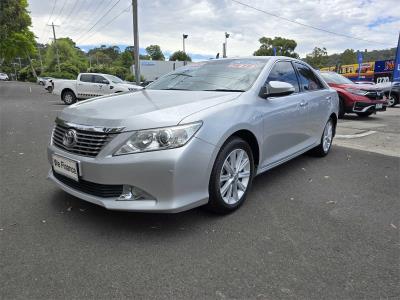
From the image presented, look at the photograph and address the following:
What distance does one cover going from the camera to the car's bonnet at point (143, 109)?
2.61m

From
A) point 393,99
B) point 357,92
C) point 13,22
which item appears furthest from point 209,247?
point 13,22

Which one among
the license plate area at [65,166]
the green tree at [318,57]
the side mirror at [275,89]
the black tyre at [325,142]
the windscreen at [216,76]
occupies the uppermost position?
the green tree at [318,57]

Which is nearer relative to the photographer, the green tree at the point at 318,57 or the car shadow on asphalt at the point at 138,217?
the car shadow on asphalt at the point at 138,217

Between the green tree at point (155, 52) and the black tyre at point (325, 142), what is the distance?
4202 inches

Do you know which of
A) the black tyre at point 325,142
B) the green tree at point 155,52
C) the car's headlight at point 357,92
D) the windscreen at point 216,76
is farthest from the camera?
the green tree at point 155,52

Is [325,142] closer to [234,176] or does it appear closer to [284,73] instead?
[284,73]

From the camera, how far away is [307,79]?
4777mm

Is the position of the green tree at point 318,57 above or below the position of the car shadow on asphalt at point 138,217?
above

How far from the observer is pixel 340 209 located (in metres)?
3.38

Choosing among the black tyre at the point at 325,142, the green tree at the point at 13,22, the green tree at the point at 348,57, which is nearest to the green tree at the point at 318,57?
the green tree at the point at 348,57

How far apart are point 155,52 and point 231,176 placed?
113 m

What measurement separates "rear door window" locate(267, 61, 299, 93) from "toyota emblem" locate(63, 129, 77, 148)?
217 centimetres

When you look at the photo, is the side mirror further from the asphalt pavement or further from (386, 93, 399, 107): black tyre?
(386, 93, 399, 107): black tyre

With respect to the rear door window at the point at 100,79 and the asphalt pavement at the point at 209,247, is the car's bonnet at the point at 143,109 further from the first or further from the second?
the rear door window at the point at 100,79
